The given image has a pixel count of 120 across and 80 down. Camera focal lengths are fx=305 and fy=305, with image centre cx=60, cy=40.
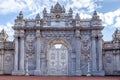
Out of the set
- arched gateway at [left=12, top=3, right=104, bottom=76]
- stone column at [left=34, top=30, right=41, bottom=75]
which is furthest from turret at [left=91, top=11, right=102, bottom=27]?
stone column at [left=34, top=30, right=41, bottom=75]

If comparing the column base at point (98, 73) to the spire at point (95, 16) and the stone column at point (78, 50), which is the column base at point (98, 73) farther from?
the spire at point (95, 16)

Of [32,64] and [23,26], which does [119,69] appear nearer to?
[32,64]

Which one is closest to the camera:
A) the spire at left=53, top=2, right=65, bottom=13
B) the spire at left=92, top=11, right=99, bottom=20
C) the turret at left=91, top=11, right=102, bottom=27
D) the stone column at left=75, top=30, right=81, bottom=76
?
the stone column at left=75, top=30, right=81, bottom=76

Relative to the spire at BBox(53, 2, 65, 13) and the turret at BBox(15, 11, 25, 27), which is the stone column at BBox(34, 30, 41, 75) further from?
the spire at BBox(53, 2, 65, 13)

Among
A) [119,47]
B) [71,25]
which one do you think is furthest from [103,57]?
[71,25]

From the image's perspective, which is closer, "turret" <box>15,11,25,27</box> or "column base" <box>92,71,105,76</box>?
"column base" <box>92,71,105,76</box>

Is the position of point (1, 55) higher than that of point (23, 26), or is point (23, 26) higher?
point (23, 26)

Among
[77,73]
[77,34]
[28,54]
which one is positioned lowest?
[77,73]

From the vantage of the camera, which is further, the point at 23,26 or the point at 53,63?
the point at 53,63

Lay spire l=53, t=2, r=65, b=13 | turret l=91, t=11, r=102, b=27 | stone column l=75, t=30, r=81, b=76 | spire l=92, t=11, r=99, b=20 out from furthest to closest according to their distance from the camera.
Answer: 1. spire l=53, t=2, r=65, b=13
2. spire l=92, t=11, r=99, b=20
3. turret l=91, t=11, r=102, b=27
4. stone column l=75, t=30, r=81, b=76

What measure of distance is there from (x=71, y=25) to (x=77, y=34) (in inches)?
72.6

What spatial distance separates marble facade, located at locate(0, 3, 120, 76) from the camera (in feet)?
151

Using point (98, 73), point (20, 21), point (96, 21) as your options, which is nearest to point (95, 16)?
point (96, 21)

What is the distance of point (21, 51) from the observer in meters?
46.4
